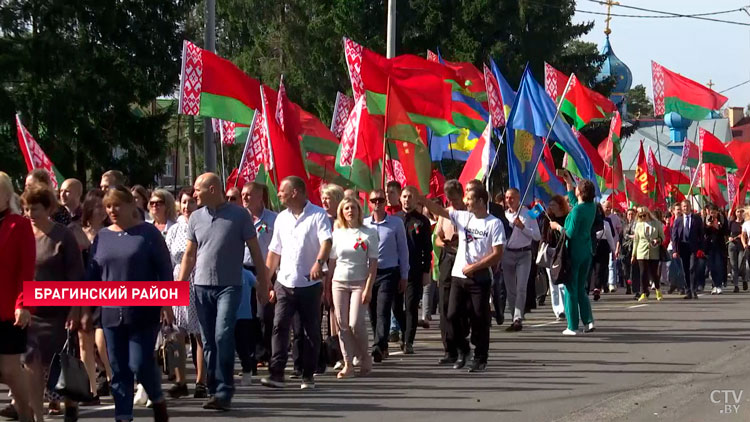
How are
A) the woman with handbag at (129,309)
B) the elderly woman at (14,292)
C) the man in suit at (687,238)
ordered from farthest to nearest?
the man in suit at (687,238) → the woman with handbag at (129,309) → the elderly woman at (14,292)

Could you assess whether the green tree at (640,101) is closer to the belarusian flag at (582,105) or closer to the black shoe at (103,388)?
the belarusian flag at (582,105)

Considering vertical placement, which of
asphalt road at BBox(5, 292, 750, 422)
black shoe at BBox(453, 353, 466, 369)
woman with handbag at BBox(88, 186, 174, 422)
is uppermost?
woman with handbag at BBox(88, 186, 174, 422)

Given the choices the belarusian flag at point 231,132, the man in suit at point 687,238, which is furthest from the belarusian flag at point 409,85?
the man in suit at point 687,238

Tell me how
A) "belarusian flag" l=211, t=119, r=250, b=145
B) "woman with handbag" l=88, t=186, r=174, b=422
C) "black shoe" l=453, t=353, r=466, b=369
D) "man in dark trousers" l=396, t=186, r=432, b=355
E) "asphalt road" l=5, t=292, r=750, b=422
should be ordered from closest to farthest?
"woman with handbag" l=88, t=186, r=174, b=422
"asphalt road" l=5, t=292, r=750, b=422
"black shoe" l=453, t=353, r=466, b=369
"man in dark trousers" l=396, t=186, r=432, b=355
"belarusian flag" l=211, t=119, r=250, b=145

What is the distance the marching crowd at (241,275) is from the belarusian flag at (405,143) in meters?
0.91

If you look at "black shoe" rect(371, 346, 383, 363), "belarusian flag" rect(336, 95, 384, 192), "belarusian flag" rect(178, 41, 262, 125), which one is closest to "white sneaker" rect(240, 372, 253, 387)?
"black shoe" rect(371, 346, 383, 363)

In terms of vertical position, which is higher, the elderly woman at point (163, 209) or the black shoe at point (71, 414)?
the elderly woman at point (163, 209)

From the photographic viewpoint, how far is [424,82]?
59.0 ft

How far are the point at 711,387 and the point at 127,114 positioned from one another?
28084 mm

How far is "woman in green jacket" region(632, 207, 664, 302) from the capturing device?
23891 mm

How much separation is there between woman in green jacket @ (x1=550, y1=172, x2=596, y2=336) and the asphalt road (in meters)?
0.35

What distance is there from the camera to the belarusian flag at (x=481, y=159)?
18616 millimetres

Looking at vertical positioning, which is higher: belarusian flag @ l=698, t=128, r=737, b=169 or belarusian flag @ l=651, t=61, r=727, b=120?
belarusian flag @ l=651, t=61, r=727, b=120

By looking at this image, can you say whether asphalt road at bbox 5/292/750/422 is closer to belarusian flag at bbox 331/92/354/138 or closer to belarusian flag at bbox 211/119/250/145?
belarusian flag at bbox 331/92/354/138
